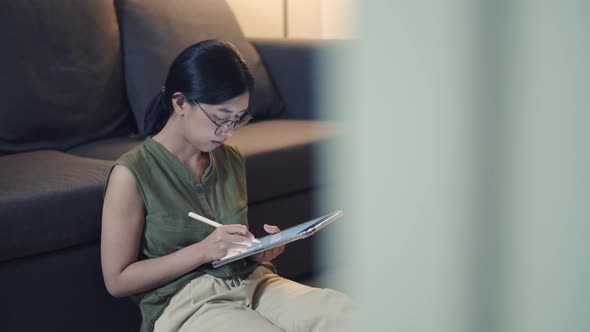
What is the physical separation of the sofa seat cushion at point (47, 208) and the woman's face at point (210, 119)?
35 centimetres

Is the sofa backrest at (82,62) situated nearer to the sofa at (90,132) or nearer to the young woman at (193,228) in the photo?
the sofa at (90,132)

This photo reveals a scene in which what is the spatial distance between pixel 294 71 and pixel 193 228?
1.41 meters

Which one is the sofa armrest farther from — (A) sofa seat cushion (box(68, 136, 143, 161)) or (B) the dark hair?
(B) the dark hair

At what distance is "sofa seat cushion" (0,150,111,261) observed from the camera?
1402 mm

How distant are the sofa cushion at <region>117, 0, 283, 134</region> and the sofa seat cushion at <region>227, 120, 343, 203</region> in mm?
310

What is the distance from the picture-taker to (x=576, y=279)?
8.3 inches

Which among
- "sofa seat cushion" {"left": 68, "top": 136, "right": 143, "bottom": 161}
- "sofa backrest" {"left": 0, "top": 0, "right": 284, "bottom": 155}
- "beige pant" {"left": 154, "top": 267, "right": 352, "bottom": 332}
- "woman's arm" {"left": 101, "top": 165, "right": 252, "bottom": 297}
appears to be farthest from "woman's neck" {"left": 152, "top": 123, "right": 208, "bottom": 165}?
"sofa backrest" {"left": 0, "top": 0, "right": 284, "bottom": 155}

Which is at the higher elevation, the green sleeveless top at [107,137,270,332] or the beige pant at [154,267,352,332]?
the green sleeveless top at [107,137,270,332]

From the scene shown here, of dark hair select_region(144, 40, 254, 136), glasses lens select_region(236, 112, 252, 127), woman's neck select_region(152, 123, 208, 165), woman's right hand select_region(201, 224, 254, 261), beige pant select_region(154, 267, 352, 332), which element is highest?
dark hair select_region(144, 40, 254, 136)

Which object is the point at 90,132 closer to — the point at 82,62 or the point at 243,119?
the point at 82,62

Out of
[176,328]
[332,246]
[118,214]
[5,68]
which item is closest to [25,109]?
[5,68]

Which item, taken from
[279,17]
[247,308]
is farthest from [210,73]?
[279,17]

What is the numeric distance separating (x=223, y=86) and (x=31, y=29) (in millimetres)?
951

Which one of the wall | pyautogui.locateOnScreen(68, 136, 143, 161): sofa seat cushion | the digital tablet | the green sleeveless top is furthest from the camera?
the wall
